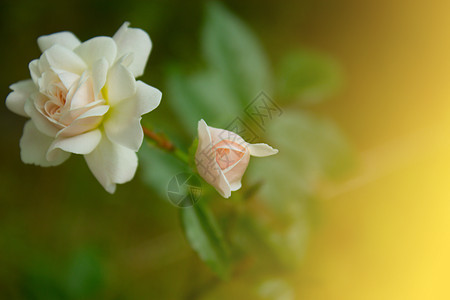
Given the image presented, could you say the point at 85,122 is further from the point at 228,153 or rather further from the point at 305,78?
the point at 305,78

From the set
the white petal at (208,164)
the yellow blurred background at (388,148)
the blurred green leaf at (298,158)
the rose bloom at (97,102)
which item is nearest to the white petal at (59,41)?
the rose bloom at (97,102)

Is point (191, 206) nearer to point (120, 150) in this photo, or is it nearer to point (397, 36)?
point (120, 150)

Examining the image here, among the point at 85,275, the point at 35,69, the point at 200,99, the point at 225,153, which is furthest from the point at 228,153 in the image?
the point at 85,275

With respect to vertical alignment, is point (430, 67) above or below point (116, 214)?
above

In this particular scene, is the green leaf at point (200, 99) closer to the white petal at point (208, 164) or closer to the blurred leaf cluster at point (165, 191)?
the blurred leaf cluster at point (165, 191)

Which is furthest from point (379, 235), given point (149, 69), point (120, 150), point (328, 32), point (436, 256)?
point (120, 150)

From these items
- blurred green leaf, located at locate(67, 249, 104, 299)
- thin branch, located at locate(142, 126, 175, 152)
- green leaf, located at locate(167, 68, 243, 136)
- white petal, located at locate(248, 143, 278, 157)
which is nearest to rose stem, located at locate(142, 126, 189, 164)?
thin branch, located at locate(142, 126, 175, 152)
